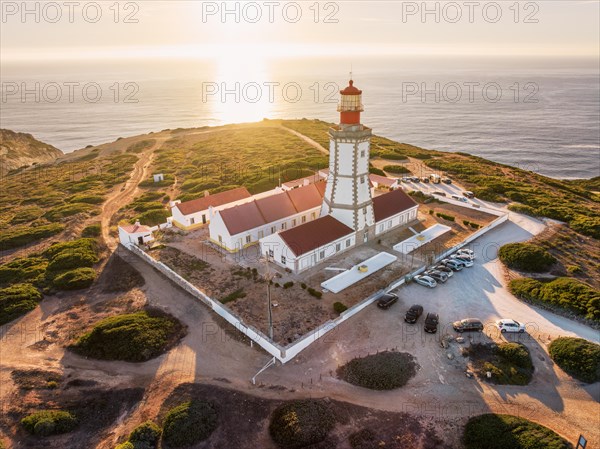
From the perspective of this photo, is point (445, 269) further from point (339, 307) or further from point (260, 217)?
point (260, 217)

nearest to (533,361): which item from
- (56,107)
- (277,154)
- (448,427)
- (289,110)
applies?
(448,427)

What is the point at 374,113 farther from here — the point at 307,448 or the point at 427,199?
the point at 307,448

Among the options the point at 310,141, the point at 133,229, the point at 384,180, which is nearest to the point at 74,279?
the point at 133,229

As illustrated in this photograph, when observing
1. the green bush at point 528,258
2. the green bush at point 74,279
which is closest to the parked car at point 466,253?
the green bush at point 528,258

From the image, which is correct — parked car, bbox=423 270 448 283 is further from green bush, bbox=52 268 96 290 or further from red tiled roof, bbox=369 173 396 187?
green bush, bbox=52 268 96 290

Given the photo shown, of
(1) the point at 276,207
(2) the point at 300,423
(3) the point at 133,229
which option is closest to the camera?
(2) the point at 300,423

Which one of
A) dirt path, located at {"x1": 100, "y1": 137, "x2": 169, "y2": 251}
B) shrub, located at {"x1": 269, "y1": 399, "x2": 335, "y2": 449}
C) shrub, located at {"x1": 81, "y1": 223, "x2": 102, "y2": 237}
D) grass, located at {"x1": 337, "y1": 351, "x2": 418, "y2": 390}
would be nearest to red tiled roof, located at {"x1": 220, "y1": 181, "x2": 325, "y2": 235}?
dirt path, located at {"x1": 100, "y1": 137, "x2": 169, "y2": 251}
